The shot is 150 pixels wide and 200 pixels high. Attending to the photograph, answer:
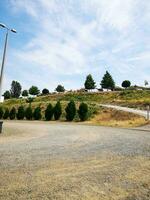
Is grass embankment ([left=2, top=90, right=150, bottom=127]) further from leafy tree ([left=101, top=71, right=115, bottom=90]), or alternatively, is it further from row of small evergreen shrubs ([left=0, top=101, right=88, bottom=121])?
leafy tree ([left=101, top=71, right=115, bottom=90])

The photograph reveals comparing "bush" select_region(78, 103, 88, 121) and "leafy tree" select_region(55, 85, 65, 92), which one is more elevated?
"leafy tree" select_region(55, 85, 65, 92)

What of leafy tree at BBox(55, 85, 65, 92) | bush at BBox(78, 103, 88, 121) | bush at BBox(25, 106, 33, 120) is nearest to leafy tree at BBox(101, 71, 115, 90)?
leafy tree at BBox(55, 85, 65, 92)

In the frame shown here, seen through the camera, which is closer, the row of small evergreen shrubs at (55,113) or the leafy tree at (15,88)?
the row of small evergreen shrubs at (55,113)

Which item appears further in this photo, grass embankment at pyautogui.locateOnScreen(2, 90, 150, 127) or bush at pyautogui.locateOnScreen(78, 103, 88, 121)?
bush at pyautogui.locateOnScreen(78, 103, 88, 121)

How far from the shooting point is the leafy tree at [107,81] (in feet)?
365

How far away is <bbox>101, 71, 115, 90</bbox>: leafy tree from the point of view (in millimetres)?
111375

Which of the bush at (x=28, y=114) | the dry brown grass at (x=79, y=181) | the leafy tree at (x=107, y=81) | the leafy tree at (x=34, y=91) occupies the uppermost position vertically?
the leafy tree at (x=107, y=81)

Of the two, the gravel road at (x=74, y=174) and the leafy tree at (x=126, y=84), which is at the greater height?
the leafy tree at (x=126, y=84)

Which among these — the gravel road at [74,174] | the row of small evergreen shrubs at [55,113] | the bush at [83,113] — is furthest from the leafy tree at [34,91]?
the gravel road at [74,174]

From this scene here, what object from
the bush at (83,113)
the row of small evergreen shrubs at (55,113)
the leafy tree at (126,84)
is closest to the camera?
the bush at (83,113)

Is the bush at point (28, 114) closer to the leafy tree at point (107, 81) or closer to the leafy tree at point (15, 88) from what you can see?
the leafy tree at point (107, 81)

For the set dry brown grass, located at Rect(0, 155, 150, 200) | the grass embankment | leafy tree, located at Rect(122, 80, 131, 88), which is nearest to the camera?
dry brown grass, located at Rect(0, 155, 150, 200)

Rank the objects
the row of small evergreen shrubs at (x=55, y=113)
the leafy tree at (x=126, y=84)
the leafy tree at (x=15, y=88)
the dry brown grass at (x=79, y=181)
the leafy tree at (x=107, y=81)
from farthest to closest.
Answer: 1. the leafy tree at (x=15, y=88)
2. the leafy tree at (x=126, y=84)
3. the leafy tree at (x=107, y=81)
4. the row of small evergreen shrubs at (x=55, y=113)
5. the dry brown grass at (x=79, y=181)

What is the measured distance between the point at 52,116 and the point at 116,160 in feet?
129
